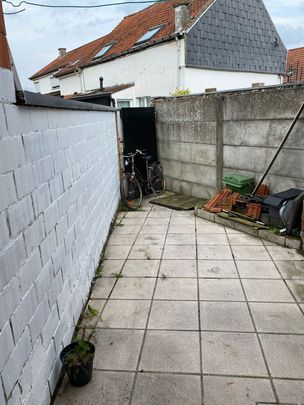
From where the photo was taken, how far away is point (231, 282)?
10.7ft

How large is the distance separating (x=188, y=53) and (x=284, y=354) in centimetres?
1042

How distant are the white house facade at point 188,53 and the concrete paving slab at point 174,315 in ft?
26.2

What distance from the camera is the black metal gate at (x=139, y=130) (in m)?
6.63

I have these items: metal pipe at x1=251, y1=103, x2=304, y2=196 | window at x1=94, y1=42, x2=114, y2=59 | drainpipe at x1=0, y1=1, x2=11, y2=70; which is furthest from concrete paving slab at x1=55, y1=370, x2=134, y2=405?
window at x1=94, y1=42, x2=114, y2=59

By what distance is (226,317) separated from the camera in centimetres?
269

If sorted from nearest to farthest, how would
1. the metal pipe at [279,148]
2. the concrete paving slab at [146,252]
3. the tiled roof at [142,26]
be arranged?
the concrete paving slab at [146,252] → the metal pipe at [279,148] → the tiled roof at [142,26]

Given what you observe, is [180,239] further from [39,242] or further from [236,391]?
[39,242]

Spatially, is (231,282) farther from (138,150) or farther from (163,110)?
(163,110)

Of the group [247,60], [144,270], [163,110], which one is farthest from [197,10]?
[144,270]

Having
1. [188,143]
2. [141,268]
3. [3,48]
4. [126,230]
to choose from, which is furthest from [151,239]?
[3,48]

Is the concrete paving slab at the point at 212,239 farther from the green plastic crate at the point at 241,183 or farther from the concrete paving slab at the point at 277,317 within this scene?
the concrete paving slab at the point at 277,317

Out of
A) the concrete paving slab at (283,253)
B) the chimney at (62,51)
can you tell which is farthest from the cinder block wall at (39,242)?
the chimney at (62,51)

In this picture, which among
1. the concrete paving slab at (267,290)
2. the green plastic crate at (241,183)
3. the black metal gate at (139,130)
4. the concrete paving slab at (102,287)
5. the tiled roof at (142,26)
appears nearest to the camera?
the concrete paving slab at (267,290)

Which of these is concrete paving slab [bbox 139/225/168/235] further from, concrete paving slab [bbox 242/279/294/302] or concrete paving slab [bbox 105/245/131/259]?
concrete paving slab [bbox 242/279/294/302]
